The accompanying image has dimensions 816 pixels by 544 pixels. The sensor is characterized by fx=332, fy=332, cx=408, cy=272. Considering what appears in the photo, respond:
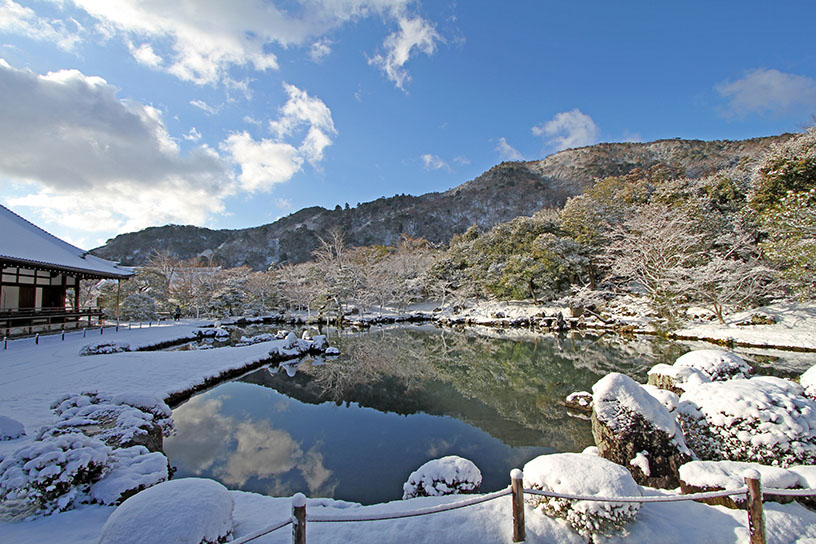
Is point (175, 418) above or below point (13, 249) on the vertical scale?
below

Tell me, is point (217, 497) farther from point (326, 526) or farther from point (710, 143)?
point (710, 143)

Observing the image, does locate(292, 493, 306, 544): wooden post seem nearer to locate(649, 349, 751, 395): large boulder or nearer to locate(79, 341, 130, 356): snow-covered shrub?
locate(649, 349, 751, 395): large boulder

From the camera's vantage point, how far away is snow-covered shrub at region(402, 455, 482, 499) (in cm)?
329

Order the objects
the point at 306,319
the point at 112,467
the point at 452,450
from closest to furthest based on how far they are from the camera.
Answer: the point at 112,467, the point at 452,450, the point at 306,319

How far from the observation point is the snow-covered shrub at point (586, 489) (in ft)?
7.76

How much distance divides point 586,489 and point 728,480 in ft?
4.17

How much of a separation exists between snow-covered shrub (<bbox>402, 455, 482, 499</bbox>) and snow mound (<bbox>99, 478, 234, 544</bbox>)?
173 centimetres

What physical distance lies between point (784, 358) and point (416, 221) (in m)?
53.4

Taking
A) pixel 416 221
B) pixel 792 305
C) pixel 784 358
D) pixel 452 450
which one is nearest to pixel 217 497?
pixel 452 450

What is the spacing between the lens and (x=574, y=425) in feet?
18.8

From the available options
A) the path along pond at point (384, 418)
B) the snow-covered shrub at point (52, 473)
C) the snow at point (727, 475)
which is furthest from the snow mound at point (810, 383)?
the snow-covered shrub at point (52, 473)

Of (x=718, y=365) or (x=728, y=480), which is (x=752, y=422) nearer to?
(x=728, y=480)

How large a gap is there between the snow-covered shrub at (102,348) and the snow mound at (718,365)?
1433 centimetres

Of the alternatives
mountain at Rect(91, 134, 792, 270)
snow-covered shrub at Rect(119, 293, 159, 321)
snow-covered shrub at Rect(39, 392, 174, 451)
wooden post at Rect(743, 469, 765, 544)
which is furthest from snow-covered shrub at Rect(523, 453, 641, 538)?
mountain at Rect(91, 134, 792, 270)
